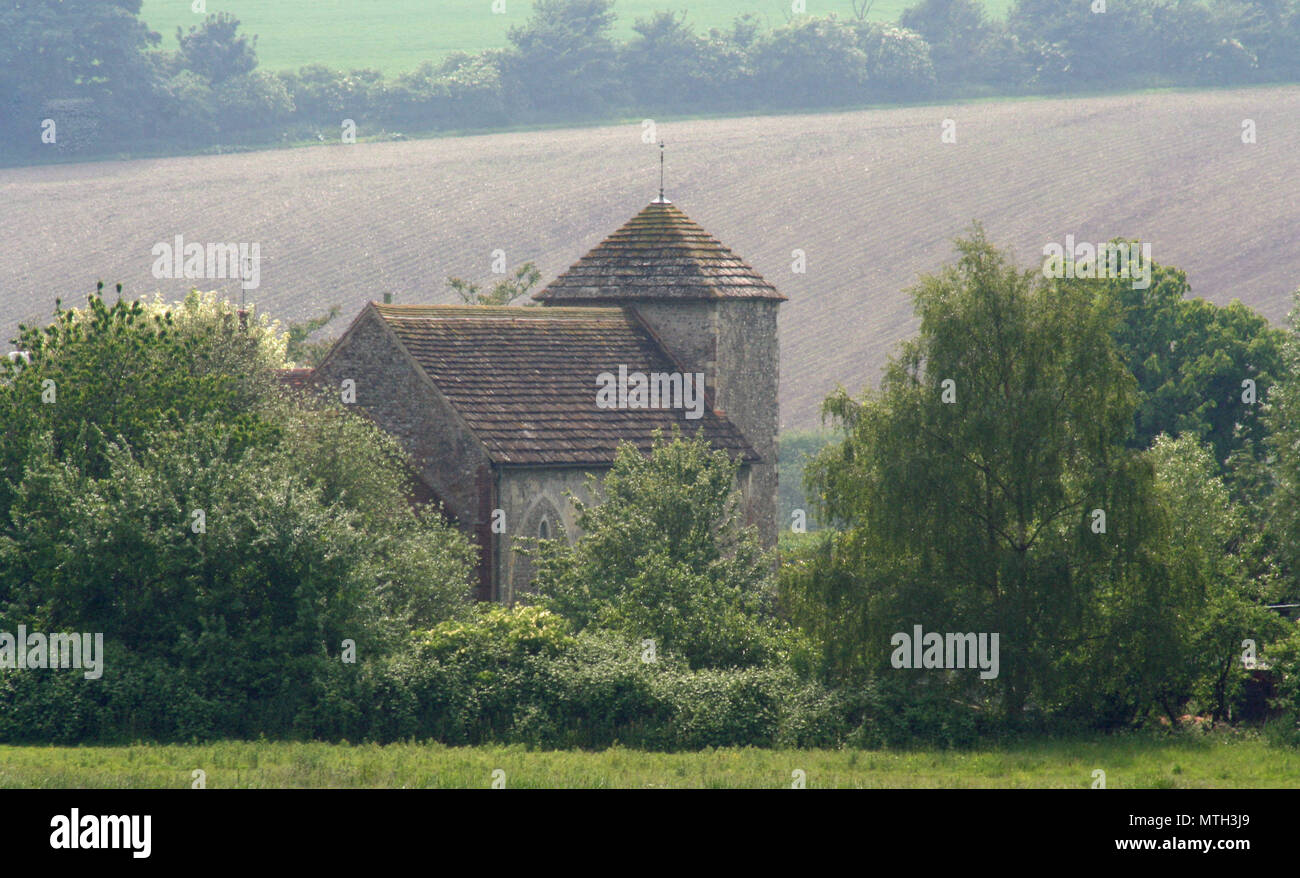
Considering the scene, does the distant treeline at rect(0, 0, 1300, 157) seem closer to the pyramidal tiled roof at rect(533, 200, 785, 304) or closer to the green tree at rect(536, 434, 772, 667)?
the pyramidal tiled roof at rect(533, 200, 785, 304)

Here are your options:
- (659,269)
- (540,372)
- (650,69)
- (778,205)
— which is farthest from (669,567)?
(650,69)

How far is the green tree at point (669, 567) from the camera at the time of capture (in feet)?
103

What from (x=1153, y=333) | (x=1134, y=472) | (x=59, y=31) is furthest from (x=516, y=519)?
(x=59, y=31)

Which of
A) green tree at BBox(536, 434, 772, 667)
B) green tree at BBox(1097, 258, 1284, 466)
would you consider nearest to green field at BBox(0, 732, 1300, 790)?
green tree at BBox(536, 434, 772, 667)

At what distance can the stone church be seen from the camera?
3844 cm

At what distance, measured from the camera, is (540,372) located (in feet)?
136

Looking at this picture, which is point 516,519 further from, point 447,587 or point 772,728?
point 772,728

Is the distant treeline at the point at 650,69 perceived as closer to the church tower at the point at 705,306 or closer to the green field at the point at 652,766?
the church tower at the point at 705,306

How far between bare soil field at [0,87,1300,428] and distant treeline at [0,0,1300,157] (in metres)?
4.97

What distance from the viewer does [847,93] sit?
11525 centimetres

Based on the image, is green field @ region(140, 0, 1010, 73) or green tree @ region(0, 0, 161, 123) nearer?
green tree @ region(0, 0, 161, 123)

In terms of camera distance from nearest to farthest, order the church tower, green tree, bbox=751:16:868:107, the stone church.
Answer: the stone church
the church tower
green tree, bbox=751:16:868:107

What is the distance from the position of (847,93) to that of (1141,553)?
295ft

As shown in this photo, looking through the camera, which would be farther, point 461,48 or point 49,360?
point 461,48
